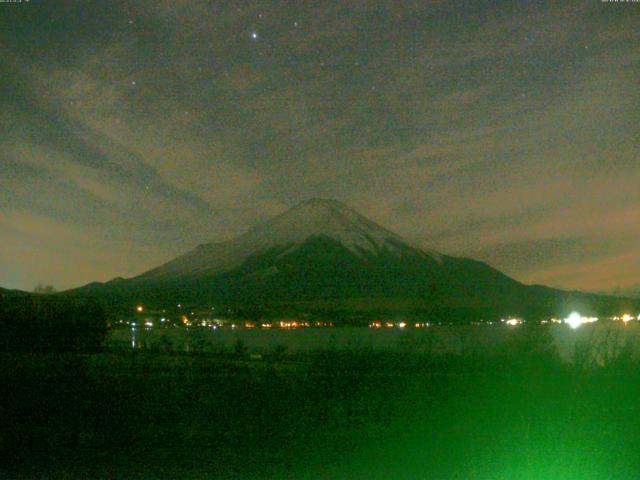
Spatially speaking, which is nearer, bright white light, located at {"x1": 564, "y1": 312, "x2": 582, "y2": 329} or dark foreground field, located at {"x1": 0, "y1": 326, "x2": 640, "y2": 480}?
dark foreground field, located at {"x1": 0, "y1": 326, "x2": 640, "y2": 480}

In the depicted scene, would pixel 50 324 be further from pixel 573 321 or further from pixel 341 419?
pixel 341 419

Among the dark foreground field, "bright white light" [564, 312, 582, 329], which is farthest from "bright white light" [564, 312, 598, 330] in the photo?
the dark foreground field

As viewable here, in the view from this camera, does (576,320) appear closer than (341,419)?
No

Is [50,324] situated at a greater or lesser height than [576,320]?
greater

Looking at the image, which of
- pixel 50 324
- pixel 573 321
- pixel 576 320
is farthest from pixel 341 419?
pixel 50 324

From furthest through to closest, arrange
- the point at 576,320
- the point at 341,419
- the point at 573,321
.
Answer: the point at 576,320
the point at 573,321
the point at 341,419

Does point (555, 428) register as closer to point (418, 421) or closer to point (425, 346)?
point (418, 421)

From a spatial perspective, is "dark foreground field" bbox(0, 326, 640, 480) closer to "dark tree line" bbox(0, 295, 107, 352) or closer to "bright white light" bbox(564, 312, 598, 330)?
"bright white light" bbox(564, 312, 598, 330)
